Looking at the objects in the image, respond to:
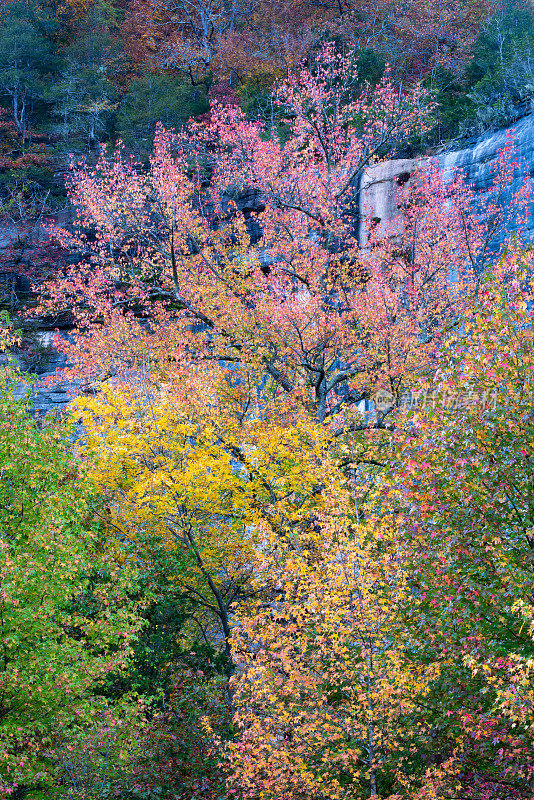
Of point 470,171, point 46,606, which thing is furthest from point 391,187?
point 46,606

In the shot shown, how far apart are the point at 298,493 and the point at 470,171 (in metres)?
19.3

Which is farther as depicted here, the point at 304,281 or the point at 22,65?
the point at 22,65

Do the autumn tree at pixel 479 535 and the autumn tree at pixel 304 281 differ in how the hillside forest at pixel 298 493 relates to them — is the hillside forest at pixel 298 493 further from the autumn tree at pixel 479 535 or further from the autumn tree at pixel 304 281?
the autumn tree at pixel 304 281

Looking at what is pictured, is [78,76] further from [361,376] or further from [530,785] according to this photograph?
[530,785]

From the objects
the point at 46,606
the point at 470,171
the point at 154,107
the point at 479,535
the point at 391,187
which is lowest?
the point at 479,535

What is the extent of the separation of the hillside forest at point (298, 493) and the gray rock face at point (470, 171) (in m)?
0.38

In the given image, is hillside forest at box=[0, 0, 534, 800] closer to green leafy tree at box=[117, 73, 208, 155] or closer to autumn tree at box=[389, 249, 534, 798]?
autumn tree at box=[389, 249, 534, 798]

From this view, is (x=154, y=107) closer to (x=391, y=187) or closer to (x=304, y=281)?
(x=391, y=187)

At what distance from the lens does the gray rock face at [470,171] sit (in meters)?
27.4

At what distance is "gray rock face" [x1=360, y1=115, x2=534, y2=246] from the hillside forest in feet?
1.23

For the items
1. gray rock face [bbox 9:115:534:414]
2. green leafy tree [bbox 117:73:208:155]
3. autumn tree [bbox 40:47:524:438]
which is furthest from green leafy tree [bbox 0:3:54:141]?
autumn tree [bbox 40:47:524:438]

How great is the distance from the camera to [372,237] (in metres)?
29.6

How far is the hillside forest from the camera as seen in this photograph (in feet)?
33.8

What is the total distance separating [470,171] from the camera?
97.5 feet
